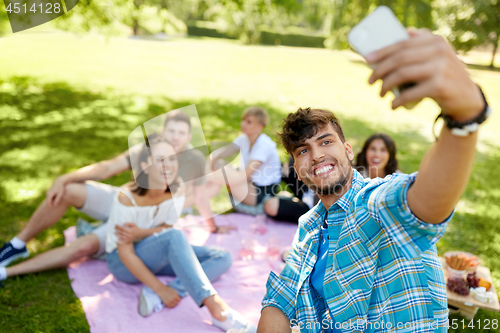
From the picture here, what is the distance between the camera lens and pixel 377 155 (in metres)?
3.54

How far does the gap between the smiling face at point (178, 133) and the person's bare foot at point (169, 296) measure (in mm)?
1049

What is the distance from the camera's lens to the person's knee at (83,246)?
289 cm

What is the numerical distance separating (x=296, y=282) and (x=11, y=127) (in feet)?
21.3

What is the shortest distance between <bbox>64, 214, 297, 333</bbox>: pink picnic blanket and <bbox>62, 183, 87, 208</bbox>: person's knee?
1.65 ft

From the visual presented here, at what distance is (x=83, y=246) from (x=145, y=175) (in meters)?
0.80

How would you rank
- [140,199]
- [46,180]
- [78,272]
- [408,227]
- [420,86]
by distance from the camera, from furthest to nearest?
[46,180]
[78,272]
[140,199]
[408,227]
[420,86]

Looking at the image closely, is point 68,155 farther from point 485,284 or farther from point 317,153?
point 485,284

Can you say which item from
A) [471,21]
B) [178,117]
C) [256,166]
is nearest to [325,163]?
[178,117]

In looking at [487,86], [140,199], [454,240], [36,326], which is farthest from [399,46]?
[487,86]

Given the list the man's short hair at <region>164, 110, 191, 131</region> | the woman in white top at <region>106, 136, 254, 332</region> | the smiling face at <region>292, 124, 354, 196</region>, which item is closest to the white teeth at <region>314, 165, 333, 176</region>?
the smiling face at <region>292, 124, 354, 196</region>

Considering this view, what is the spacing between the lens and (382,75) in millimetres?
824

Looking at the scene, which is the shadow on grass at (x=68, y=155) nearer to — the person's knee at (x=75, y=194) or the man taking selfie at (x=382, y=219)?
the person's knee at (x=75, y=194)

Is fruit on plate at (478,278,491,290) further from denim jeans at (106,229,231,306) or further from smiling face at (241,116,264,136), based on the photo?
smiling face at (241,116,264,136)

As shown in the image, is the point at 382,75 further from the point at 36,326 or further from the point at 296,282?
the point at 36,326
